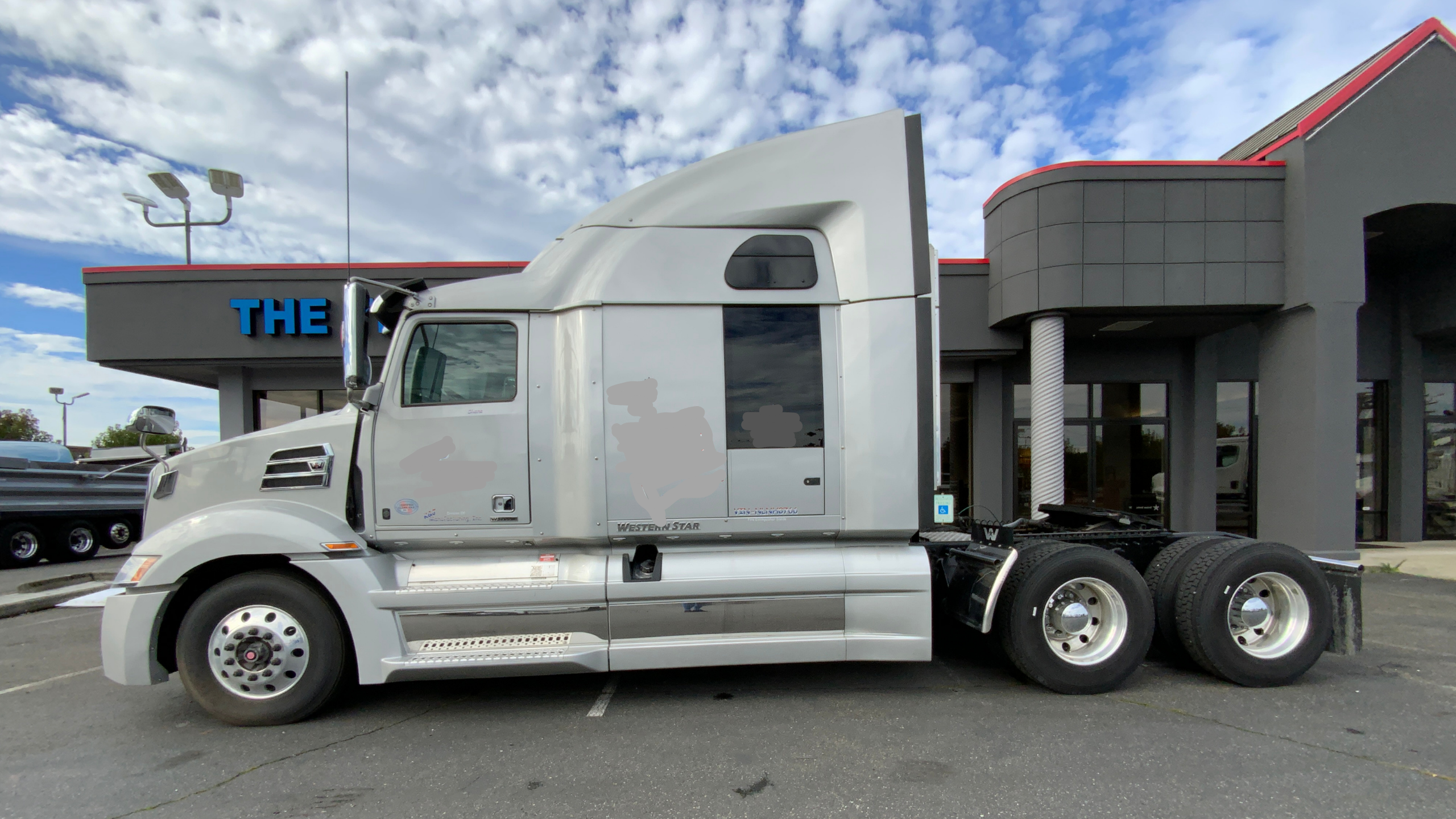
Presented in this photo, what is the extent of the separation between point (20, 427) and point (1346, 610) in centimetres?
6431

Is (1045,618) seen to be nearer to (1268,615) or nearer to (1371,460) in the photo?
(1268,615)

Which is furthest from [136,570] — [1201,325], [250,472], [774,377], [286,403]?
[1201,325]

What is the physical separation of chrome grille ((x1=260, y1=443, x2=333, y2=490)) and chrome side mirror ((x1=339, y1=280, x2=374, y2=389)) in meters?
0.56

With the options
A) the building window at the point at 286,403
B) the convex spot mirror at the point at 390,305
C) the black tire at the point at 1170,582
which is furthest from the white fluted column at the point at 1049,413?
the building window at the point at 286,403

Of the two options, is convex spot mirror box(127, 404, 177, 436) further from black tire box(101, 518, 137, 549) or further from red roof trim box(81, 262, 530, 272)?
black tire box(101, 518, 137, 549)

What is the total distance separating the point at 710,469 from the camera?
3.63 metres

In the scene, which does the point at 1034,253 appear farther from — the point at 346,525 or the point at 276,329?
the point at 276,329

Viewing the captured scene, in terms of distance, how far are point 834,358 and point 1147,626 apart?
2629 mm

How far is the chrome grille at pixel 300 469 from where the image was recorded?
3.65 m

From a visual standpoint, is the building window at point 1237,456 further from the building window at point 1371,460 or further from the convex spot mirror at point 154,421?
the convex spot mirror at point 154,421

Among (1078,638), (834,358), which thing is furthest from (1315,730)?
(834,358)

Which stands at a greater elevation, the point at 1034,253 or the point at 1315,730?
the point at 1034,253

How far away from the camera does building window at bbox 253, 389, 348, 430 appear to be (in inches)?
424

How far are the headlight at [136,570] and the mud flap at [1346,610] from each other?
7.21 metres
